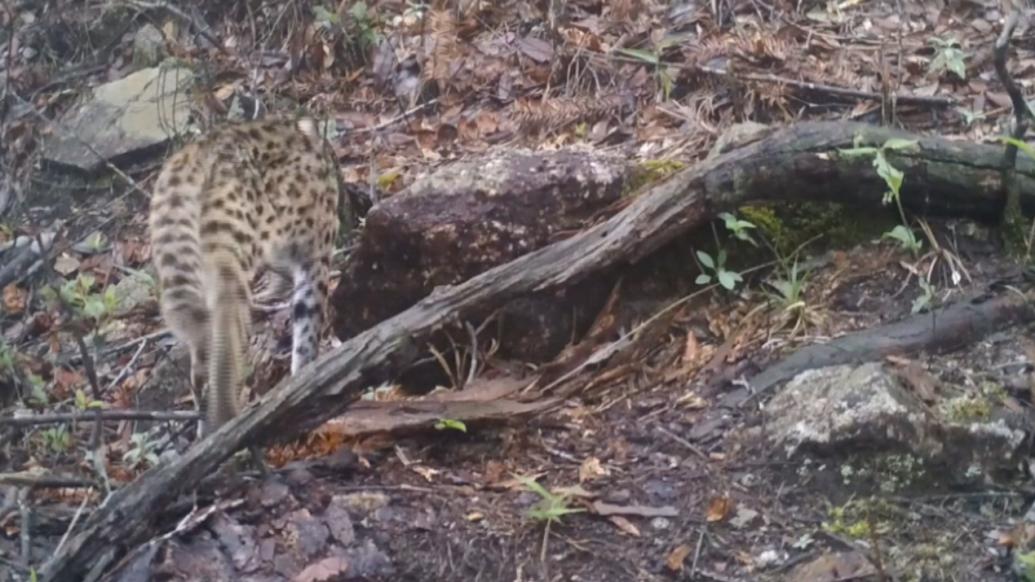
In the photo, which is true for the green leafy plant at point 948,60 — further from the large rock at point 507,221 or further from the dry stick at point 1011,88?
the large rock at point 507,221

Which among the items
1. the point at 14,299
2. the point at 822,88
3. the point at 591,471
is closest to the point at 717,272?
the point at 591,471

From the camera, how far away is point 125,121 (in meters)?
8.79

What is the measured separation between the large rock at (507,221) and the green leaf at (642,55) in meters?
1.77

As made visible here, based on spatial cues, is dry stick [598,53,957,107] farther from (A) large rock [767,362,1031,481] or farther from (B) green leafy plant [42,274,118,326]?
(B) green leafy plant [42,274,118,326]

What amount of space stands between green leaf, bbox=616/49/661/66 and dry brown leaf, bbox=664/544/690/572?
367 centimetres

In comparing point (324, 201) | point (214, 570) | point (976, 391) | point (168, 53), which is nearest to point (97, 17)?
point (168, 53)

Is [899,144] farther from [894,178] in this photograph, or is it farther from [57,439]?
[57,439]

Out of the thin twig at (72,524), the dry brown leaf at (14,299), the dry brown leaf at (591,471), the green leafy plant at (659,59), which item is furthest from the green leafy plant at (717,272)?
the dry brown leaf at (14,299)

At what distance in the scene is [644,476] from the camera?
484cm

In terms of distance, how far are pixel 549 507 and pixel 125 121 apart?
529 cm

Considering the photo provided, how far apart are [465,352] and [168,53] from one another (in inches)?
177

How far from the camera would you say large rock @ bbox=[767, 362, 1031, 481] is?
456 centimetres

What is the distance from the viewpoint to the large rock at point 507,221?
5.68 metres

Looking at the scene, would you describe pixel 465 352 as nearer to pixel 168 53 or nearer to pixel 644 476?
pixel 644 476
